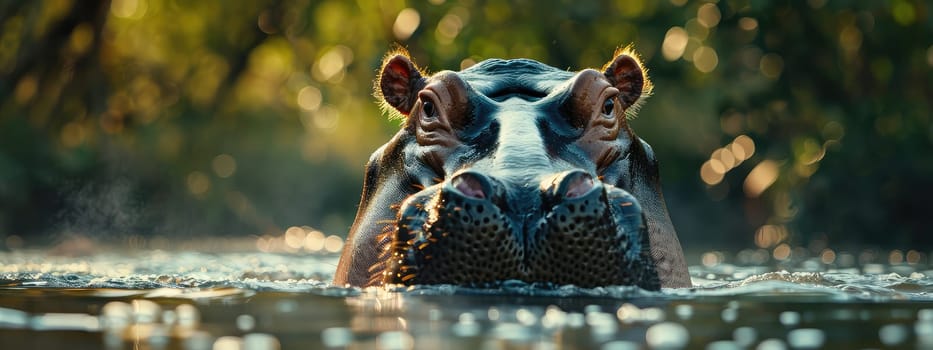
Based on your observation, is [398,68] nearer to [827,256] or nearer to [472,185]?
[472,185]

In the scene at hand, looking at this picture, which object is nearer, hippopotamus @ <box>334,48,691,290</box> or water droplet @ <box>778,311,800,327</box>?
water droplet @ <box>778,311,800,327</box>

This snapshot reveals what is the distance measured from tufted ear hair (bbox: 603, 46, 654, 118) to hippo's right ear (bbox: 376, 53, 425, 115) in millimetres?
829

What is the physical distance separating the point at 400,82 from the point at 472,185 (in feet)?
6.20

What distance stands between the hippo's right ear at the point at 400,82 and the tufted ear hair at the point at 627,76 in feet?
2.72

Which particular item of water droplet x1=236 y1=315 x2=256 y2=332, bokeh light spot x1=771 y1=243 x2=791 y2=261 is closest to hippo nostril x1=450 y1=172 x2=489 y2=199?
water droplet x1=236 y1=315 x2=256 y2=332

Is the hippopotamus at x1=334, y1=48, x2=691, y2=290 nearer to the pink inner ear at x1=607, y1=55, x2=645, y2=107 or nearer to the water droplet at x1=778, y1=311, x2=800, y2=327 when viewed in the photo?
the pink inner ear at x1=607, y1=55, x2=645, y2=107

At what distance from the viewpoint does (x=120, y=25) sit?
21.0 meters

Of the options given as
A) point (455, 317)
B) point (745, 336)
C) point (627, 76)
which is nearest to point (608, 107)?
point (627, 76)

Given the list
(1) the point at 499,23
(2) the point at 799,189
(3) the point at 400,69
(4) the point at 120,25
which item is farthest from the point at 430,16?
(3) the point at 400,69

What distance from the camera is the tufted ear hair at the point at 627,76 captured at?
6422 millimetres

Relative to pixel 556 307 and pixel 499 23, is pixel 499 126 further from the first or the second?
pixel 499 23

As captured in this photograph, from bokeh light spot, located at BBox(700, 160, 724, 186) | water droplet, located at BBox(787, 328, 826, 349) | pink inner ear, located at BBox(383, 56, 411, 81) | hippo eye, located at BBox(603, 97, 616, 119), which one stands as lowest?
water droplet, located at BBox(787, 328, 826, 349)

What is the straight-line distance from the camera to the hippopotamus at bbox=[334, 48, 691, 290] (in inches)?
181

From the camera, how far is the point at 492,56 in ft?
48.5
